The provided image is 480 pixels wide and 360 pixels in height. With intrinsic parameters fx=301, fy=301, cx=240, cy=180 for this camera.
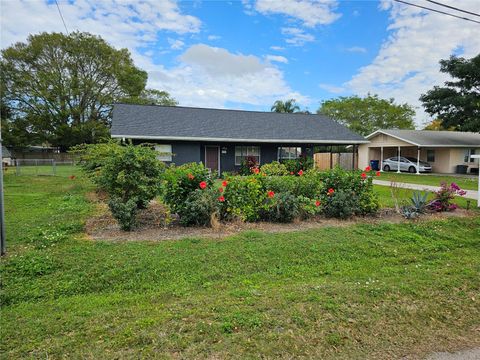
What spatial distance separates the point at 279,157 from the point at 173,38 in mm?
11045

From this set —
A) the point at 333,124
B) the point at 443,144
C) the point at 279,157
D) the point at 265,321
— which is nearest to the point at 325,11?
the point at 265,321

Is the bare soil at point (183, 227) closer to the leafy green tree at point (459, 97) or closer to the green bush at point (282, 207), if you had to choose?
the green bush at point (282, 207)

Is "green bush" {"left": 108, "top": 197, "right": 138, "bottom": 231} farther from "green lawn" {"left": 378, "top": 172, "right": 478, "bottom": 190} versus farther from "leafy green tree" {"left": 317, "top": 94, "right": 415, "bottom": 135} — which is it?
"leafy green tree" {"left": 317, "top": 94, "right": 415, "bottom": 135}

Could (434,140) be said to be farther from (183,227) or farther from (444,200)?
(183,227)

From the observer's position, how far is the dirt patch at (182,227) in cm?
513

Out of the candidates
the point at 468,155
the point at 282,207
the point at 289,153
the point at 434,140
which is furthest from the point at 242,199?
the point at 468,155

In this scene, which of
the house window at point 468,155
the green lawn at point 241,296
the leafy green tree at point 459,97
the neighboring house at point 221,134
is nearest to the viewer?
the green lawn at point 241,296

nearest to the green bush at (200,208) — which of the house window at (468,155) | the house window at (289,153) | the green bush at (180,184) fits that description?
the green bush at (180,184)

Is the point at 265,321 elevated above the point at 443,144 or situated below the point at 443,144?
below

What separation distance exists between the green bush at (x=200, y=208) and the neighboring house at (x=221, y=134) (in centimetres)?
1019

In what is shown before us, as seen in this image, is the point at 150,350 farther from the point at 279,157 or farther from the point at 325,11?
the point at 279,157

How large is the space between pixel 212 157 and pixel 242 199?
40.9 feet

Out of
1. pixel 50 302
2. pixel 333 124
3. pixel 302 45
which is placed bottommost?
pixel 50 302

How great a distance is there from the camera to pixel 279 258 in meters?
4.32
